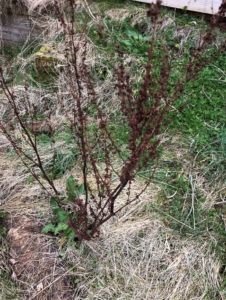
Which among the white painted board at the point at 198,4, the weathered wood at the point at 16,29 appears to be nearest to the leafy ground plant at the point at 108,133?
the white painted board at the point at 198,4

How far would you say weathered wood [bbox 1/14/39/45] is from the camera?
205 inches

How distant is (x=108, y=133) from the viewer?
1.95 meters

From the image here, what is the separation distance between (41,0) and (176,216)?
3693 mm

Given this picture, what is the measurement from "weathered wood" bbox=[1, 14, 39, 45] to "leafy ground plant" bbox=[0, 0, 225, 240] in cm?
101

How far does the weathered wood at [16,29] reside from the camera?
17.0 ft

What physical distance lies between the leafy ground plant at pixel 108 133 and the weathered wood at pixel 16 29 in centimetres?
101

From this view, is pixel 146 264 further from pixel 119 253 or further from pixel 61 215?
pixel 61 215

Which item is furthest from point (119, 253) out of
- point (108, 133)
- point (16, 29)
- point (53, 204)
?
point (16, 29)

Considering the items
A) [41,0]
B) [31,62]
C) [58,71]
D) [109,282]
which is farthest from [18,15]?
[109,282]

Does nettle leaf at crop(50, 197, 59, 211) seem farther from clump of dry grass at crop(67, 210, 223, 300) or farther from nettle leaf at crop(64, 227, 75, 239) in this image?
clump of dry grass at crop(67, 210, 223, 300)

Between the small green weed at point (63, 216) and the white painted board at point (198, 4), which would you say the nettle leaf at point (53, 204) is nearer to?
the small green weed at point (63, 216)

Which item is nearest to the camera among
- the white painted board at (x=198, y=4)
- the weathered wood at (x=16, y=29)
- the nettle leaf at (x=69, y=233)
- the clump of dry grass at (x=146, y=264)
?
the clump of dry grass at (x=146, y=264)

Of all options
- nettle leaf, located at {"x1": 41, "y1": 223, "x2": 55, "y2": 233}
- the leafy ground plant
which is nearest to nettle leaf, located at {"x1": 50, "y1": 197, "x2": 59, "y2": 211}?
the leafy ground plant

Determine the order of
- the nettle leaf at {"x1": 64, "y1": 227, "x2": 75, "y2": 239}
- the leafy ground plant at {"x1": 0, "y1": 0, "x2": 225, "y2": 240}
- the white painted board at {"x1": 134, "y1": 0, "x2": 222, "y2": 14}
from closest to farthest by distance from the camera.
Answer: the leafy ground plant at {"x1": 0, "y1": 0, "x2": 225, "y2": 240} → the nettle leaf at {"x1": 64, "y1": 227, "x2": 75, "y2": 239} → the white painted board at {"x1": 134, "y1": 0, "x2": 222, "y2": 14}
